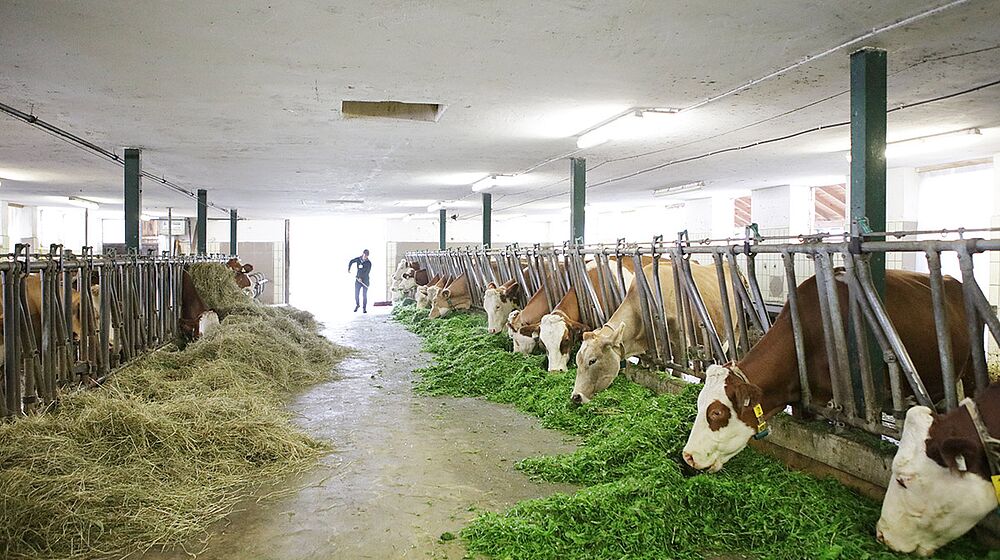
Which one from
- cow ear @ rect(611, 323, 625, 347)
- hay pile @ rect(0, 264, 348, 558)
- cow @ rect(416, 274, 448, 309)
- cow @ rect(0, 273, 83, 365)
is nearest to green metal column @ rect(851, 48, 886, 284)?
cow ear @ rect(611, 323, 625, 347)

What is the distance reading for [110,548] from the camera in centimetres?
342

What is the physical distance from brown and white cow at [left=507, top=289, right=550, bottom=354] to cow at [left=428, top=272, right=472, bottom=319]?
4679 mm

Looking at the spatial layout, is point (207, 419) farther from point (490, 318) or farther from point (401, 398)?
point (490, 318)

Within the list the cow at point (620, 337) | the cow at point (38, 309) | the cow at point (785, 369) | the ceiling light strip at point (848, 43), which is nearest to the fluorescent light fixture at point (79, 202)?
the cow at point (38, 309)

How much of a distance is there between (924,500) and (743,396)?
1.17 m

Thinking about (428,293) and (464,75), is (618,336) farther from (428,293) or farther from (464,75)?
(428,293)

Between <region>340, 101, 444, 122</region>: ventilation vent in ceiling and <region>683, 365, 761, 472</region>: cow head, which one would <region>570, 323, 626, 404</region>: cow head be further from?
<region>340, 101, 444, 122</region>: ventilation vent in ceiling

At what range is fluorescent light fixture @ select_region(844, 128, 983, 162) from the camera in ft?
27.7

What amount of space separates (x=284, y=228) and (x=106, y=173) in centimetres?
1344

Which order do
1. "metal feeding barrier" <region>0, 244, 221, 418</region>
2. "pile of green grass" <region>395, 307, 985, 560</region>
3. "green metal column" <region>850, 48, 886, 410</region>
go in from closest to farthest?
"pile of green grass" <region>395, 307, 985, 560</region> < "green metal column" <region>850, 48, 886, 410</region> < "metal feeding barrier" <region>0, 244, 221, 418</region>

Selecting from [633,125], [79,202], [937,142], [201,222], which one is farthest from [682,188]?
[79,202]

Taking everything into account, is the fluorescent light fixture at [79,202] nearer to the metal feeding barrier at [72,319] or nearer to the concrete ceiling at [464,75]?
the concrete ceiling at [464,75]

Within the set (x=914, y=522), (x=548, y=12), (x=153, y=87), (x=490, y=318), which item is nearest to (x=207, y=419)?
(x=153, y=87)

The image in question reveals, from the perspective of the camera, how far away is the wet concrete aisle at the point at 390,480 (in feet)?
11.7
